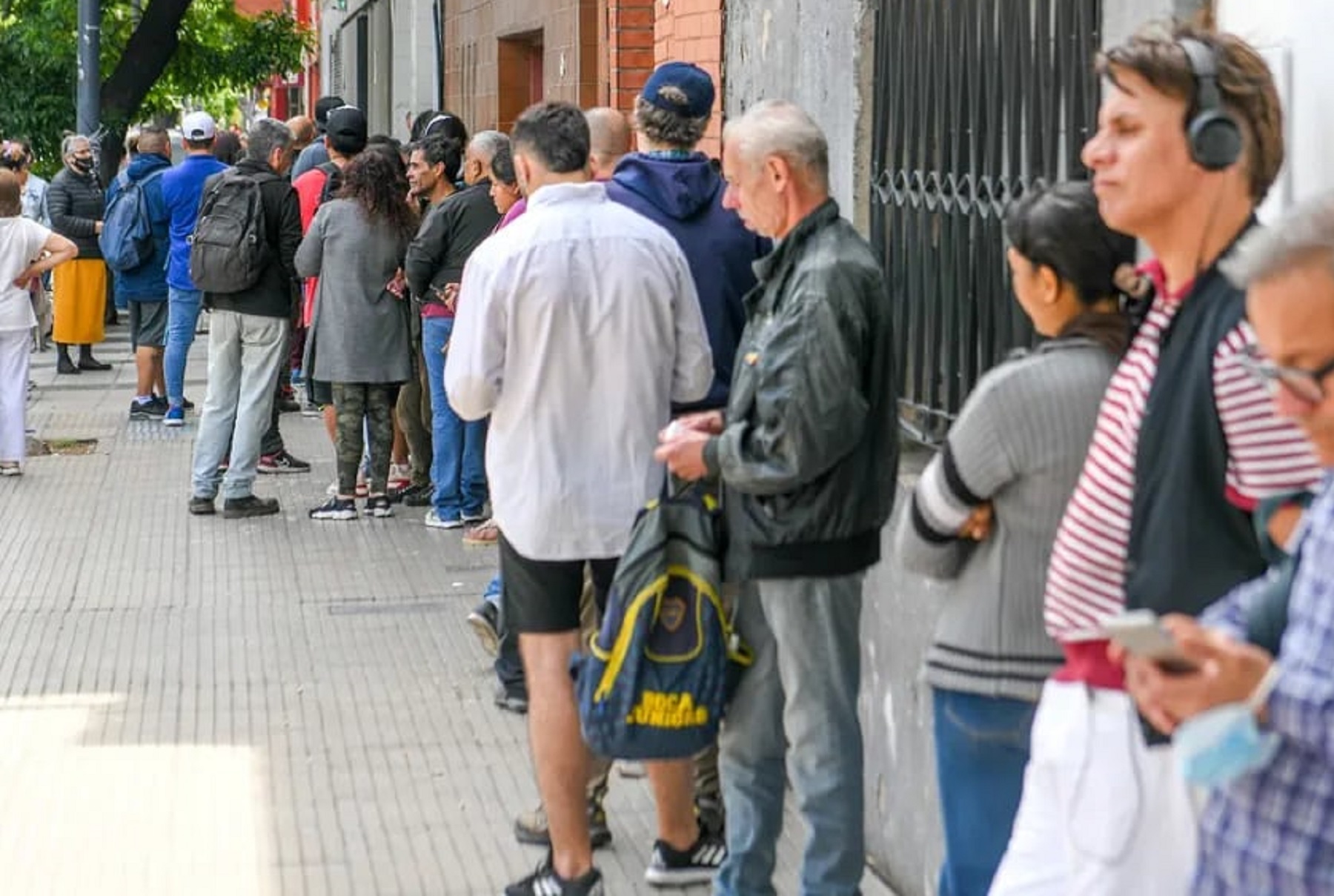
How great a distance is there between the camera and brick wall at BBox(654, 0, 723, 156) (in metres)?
8.72

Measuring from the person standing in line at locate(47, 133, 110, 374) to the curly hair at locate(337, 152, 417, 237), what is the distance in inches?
291

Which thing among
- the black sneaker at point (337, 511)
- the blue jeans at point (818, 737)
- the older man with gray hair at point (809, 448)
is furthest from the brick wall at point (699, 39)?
the blue jeans at point (818, 737)

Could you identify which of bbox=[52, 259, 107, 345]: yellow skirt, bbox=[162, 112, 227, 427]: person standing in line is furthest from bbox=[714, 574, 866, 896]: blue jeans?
bbox=[52, 259, 107, 345]: yellow skirt

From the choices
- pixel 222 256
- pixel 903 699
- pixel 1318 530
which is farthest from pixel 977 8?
pixel 222 256

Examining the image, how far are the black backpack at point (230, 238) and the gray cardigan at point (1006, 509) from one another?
7.77 metres

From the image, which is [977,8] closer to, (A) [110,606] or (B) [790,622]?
(B) [790,622]

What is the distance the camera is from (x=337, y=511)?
38.8 feet

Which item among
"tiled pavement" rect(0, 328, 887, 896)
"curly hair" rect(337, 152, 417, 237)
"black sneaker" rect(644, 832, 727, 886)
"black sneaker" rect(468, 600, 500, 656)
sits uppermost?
"curly hair" rect(337, 152, 417, 237)

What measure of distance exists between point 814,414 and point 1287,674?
2.26 metres

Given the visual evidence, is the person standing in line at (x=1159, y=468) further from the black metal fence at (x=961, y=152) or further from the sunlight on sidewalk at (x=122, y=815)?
the sunlight on sidewalk at (x=122, y=815)

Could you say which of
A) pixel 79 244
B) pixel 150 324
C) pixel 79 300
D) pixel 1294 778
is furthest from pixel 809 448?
pixel 79 300

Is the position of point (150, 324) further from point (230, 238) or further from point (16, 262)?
point (230, 238)

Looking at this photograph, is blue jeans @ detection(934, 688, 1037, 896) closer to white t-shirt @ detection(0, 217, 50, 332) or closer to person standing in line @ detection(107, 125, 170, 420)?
white t-shirt @ detection(0, 217, 50, 332)

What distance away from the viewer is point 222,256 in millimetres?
11500
